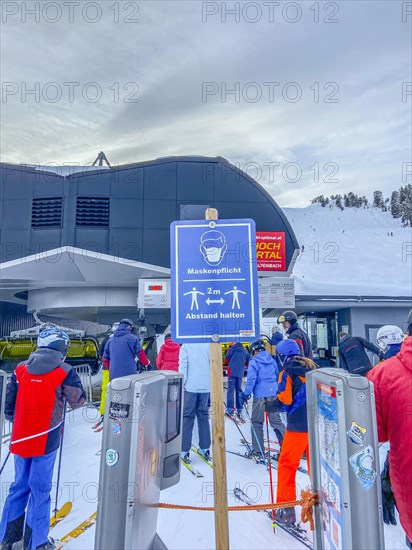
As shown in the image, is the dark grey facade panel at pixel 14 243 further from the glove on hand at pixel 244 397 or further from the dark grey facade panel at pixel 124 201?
the glove on hand at pixel 244 397

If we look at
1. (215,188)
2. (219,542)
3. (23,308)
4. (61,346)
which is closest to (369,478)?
(219,542)

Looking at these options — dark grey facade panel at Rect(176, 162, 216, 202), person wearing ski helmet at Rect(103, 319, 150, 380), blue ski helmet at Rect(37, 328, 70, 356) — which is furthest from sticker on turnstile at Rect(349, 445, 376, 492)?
dark grey facade panel at Rect(176, 162, 216, 202)

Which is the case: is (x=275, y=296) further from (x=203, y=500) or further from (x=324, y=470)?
(x=324, y=470)

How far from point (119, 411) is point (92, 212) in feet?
42.2

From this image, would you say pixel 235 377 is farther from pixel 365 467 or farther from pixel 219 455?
pixel 365 467

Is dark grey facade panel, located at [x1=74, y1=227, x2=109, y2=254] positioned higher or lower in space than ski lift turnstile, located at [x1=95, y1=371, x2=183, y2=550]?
higher

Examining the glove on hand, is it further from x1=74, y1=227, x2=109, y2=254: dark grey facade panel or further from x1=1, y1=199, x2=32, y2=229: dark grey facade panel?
x1=1, y1=199, x2=32, y2=229: dark grey facade panel

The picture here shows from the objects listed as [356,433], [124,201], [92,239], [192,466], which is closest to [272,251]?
[124,201]

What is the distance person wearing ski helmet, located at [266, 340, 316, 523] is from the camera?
320 cm

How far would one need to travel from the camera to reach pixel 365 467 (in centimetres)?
166

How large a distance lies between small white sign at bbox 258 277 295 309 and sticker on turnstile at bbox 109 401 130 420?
11018 mm

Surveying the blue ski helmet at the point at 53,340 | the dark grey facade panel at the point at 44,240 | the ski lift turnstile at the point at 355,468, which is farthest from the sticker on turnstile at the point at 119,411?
the dark grey facade panel at the point at 44,240

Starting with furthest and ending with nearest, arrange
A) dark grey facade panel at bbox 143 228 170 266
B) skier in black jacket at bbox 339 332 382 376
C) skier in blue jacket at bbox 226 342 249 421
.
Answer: dark grey facade panel at bbox 143 228 170 266 → skier in blue jacket at bbox 226 342 249 421 → skier in black jacket at bbox 339 332 382 376

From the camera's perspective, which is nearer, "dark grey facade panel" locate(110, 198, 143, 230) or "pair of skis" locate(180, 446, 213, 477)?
"pair of skis" locate(180, 446, 213, 477)
